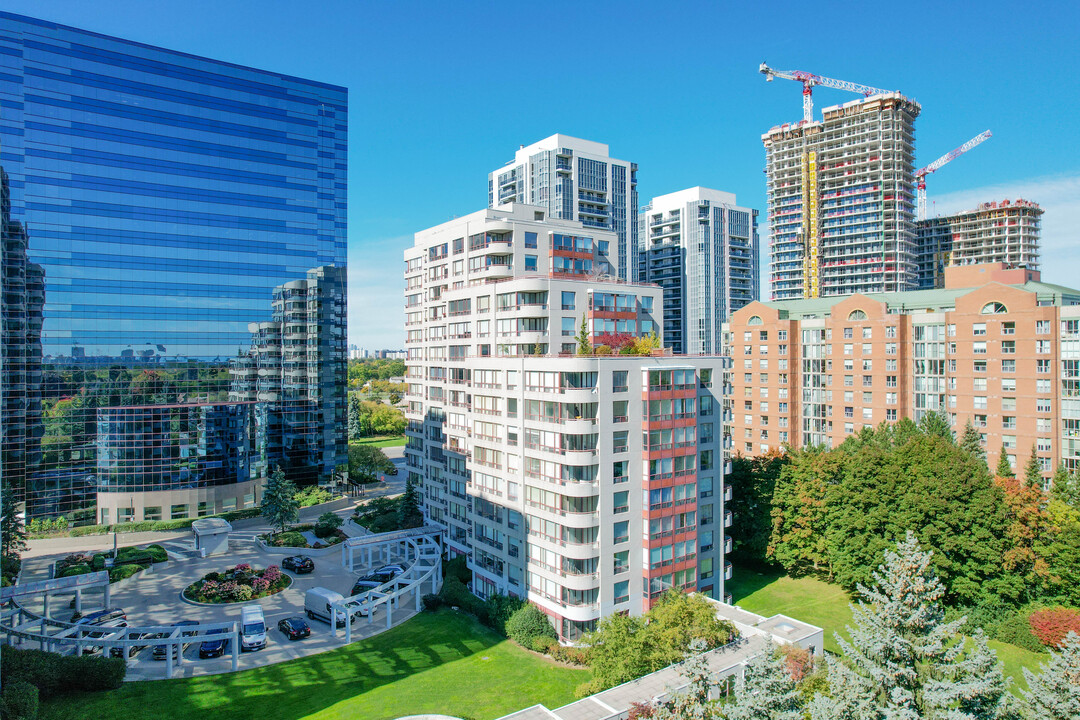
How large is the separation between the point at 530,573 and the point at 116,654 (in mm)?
30094

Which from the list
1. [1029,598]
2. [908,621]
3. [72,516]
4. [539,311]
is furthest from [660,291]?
[72,516]

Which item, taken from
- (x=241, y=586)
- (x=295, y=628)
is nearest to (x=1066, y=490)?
(x=295, y=628)

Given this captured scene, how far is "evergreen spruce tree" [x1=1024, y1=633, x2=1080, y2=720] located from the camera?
2167cm

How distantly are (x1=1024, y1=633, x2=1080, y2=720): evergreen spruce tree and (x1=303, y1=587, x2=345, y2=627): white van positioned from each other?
43403 mm

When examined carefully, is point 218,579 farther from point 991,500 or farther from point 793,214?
point 793,214

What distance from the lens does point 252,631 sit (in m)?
45.9

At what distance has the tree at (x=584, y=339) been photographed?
49656 mm

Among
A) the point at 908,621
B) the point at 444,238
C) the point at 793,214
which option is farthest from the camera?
the point at 793,214

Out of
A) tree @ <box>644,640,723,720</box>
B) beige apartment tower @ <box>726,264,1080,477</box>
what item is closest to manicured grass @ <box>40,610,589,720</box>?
tree @ <box>644,640,723,720</box>

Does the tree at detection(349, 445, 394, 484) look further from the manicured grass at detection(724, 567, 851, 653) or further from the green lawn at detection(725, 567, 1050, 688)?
the green lawn at detection(725, 567, 1050, 688)

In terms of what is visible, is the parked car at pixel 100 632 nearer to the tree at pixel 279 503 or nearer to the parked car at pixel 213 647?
the parked car at pixel 213 647

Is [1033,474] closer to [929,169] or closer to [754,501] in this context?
[754,501]

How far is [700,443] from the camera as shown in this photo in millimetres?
48781

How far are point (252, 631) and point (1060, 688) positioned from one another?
4764 centimetres
